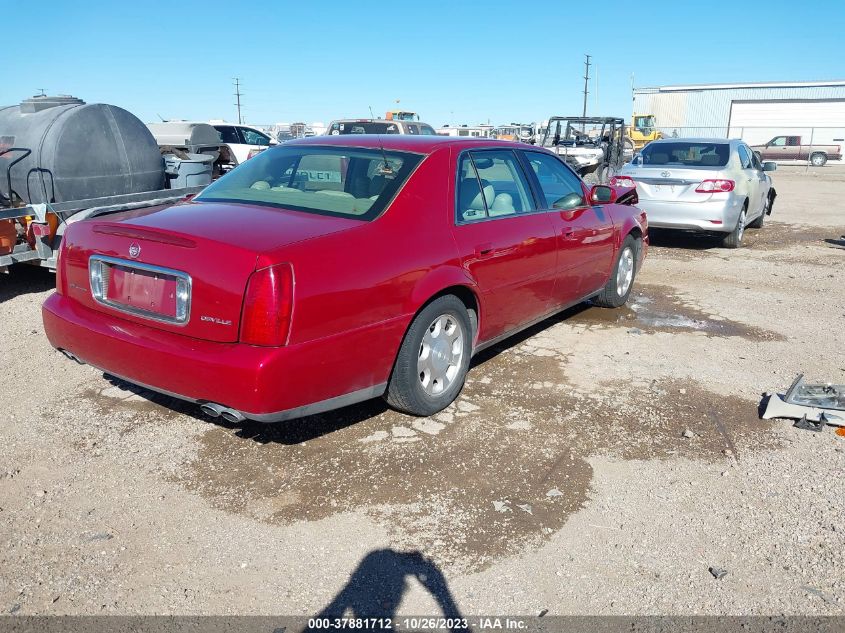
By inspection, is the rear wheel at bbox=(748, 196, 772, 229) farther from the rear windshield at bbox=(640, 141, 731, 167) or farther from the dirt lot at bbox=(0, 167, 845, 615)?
the dirt lot at bbox=(0, 167, 845, 615)

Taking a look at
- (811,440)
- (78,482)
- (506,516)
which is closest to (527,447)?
(506,516)

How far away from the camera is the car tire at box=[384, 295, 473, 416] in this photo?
152 inches

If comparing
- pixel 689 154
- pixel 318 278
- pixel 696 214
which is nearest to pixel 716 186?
pixel 696 214

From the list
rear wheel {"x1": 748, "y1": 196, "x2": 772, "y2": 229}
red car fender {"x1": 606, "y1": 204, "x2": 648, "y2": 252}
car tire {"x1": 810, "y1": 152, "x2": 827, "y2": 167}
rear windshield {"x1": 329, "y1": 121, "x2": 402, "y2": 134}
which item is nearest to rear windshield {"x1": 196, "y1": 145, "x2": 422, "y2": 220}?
red car fender {"x1": 606, "y1": 204, "x2": 648, "y2": 252}

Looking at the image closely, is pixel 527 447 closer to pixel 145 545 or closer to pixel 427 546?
pixel 427 546

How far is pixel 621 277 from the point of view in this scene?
678cm

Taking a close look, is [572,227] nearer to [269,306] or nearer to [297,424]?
[297,424]

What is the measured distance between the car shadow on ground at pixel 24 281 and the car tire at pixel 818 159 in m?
44.0

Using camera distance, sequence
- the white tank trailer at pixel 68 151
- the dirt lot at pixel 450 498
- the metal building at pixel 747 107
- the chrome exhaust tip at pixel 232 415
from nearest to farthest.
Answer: the dirt lot at pixel 450 498 < the chrome exhaust tip at pixel 232 415 < the white tank trailer at pixel 68 151 < the metal building at pixel 747 107

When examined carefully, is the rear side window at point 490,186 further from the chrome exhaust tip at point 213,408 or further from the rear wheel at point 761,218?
the rear wheel at point 761,218

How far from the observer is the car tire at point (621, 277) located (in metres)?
6.58

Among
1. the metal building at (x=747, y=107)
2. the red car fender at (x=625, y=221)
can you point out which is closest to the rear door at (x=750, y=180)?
the red car fender at (x=625, y=221)

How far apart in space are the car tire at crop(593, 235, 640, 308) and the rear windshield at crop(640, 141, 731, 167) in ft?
14.5

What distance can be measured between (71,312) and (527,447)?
2.55 metres
